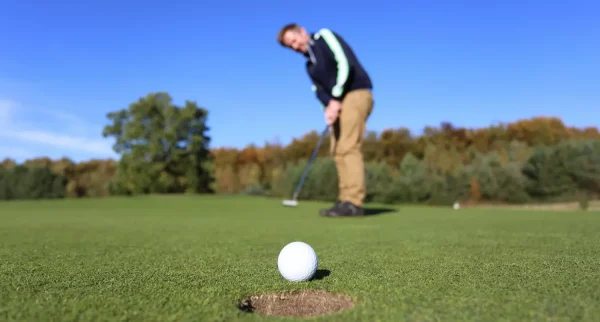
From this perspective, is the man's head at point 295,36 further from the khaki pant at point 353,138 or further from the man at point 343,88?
the khaki pant at point 353,138

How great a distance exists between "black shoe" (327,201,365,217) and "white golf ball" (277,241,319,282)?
4464 mm

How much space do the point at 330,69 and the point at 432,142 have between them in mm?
31915

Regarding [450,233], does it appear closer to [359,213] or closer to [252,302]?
[359,213]

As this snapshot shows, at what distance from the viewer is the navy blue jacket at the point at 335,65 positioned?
20.7ft

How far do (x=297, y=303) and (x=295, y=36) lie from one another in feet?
16.9

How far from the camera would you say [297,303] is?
2045 mm

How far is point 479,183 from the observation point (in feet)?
74.8

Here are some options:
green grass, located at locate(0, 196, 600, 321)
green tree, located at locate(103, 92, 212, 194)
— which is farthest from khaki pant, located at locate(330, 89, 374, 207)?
green tree, located at locate(103, 92, 212, 194)

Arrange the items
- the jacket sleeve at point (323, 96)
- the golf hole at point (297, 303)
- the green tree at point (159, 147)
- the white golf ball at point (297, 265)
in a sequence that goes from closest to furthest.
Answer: the golf hole at point (297, 303) → the white golf ball at point (297, 265) → the jacket sleeve at point (323, 96) → the green tree at point (159, 147)

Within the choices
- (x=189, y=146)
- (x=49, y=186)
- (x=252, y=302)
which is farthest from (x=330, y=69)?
(x=189, y=146)

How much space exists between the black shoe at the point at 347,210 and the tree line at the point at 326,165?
10722 millimetres

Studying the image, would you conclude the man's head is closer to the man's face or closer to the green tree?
the man's face

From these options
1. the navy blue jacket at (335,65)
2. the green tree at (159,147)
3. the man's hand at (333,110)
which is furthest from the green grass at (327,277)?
the green tree at (159,147)

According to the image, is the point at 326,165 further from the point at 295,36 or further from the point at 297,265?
the point at 297,265
